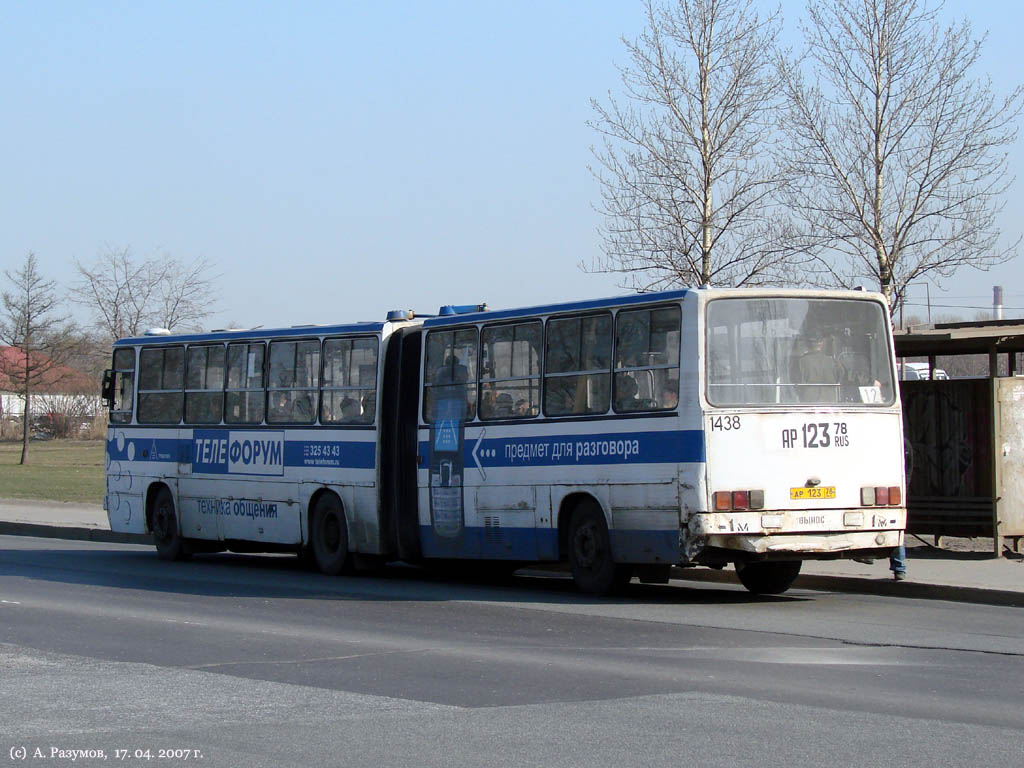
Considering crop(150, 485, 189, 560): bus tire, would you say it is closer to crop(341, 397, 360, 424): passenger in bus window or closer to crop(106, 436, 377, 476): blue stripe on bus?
crop(106, 436, 377, 476): blue stripe on bus

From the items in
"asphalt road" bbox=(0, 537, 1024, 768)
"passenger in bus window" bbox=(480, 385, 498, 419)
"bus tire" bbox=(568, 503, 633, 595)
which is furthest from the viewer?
"passenger in bus window" bbox=(480, 385, 498, 419)

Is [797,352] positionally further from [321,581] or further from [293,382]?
[293,382]

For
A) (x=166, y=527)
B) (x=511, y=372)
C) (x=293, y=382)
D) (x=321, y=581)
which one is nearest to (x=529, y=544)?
(x=511, y=372)

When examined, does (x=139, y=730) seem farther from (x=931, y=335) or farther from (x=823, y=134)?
(x=823, y=134)

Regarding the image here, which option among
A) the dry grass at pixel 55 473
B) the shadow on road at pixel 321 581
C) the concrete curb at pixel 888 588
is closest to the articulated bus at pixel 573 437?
the shadow on road at pixel 321 581

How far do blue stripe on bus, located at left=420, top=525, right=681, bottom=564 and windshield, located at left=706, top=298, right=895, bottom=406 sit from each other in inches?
58.6

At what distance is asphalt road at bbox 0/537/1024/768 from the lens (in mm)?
7633

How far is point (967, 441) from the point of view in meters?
18.2

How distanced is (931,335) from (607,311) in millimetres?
3974

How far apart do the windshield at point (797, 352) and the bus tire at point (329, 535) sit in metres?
6.04

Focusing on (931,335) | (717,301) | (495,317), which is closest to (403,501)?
(495,317)

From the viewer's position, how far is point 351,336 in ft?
60.4

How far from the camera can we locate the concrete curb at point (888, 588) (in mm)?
14422

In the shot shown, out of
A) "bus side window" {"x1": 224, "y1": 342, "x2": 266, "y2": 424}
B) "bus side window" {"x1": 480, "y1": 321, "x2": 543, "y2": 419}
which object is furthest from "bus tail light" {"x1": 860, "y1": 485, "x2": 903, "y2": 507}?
"bus side window" {"x1": 224, "y1": 342, "x2": 266, "y2": 424}
